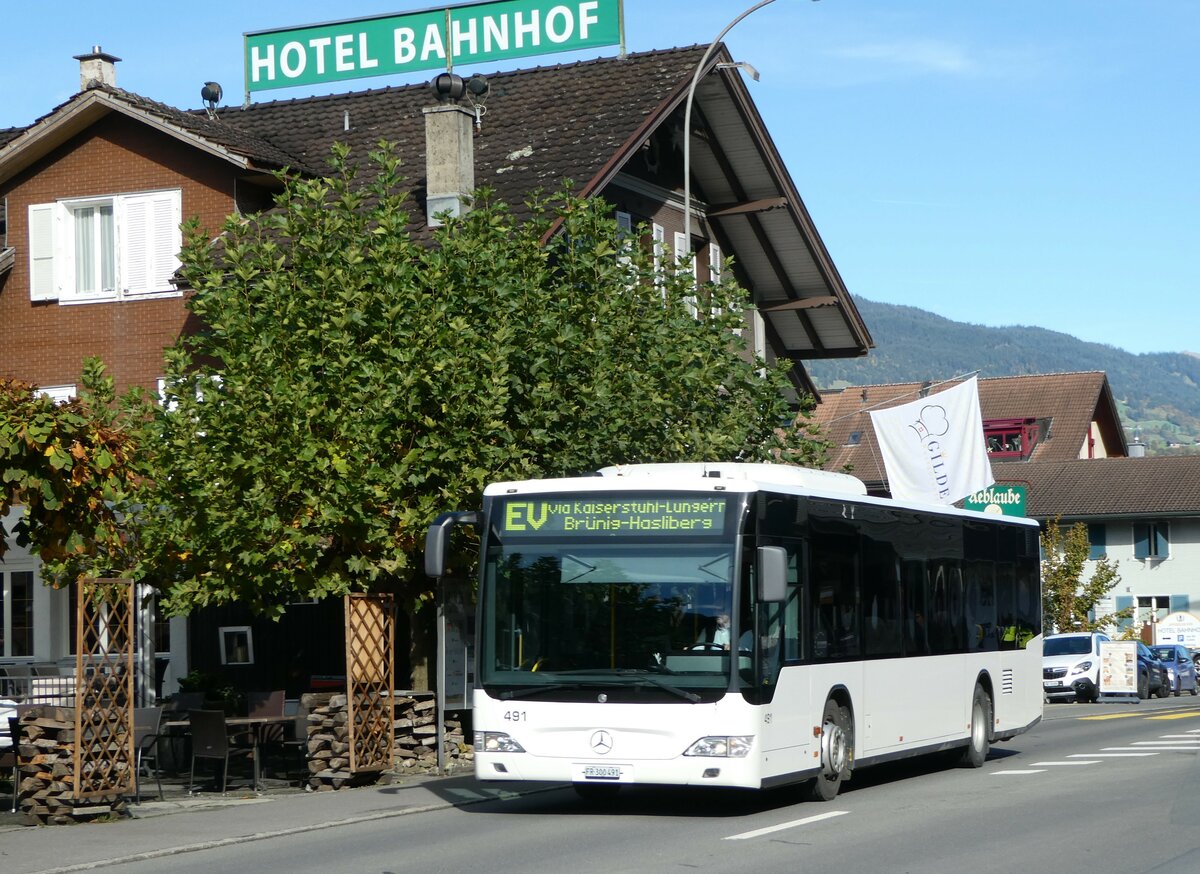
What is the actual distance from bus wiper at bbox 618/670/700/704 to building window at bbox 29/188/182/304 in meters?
16.6

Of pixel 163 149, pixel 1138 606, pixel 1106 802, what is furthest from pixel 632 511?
pixel 1138 606

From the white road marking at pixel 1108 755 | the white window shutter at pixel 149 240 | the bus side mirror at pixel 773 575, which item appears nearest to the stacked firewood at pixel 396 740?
the bus side mirror at pixel 773 575

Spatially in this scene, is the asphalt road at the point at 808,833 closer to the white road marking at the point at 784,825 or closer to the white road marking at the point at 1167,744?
the white road marking at the point at 784,825

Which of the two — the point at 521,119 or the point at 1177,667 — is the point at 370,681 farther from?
the point at 1177,667

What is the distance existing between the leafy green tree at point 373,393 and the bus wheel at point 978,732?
4.54 metres

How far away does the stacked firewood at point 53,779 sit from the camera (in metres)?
15.8

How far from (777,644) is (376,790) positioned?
5.36m

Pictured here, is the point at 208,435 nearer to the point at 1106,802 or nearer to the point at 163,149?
the point at 1106,802

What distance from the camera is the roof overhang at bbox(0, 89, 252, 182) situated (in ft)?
95.0

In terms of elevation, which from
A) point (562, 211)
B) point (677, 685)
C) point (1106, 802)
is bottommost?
point (1106, 802)

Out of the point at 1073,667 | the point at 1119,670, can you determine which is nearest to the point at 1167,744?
the point at 1073,667

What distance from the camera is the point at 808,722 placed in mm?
15766

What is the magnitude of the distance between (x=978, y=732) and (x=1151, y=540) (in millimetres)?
56079

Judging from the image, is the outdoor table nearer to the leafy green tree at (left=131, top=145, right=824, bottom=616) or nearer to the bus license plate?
the leafy green tree at (left=131, top=145, right=824, bottom=616)
